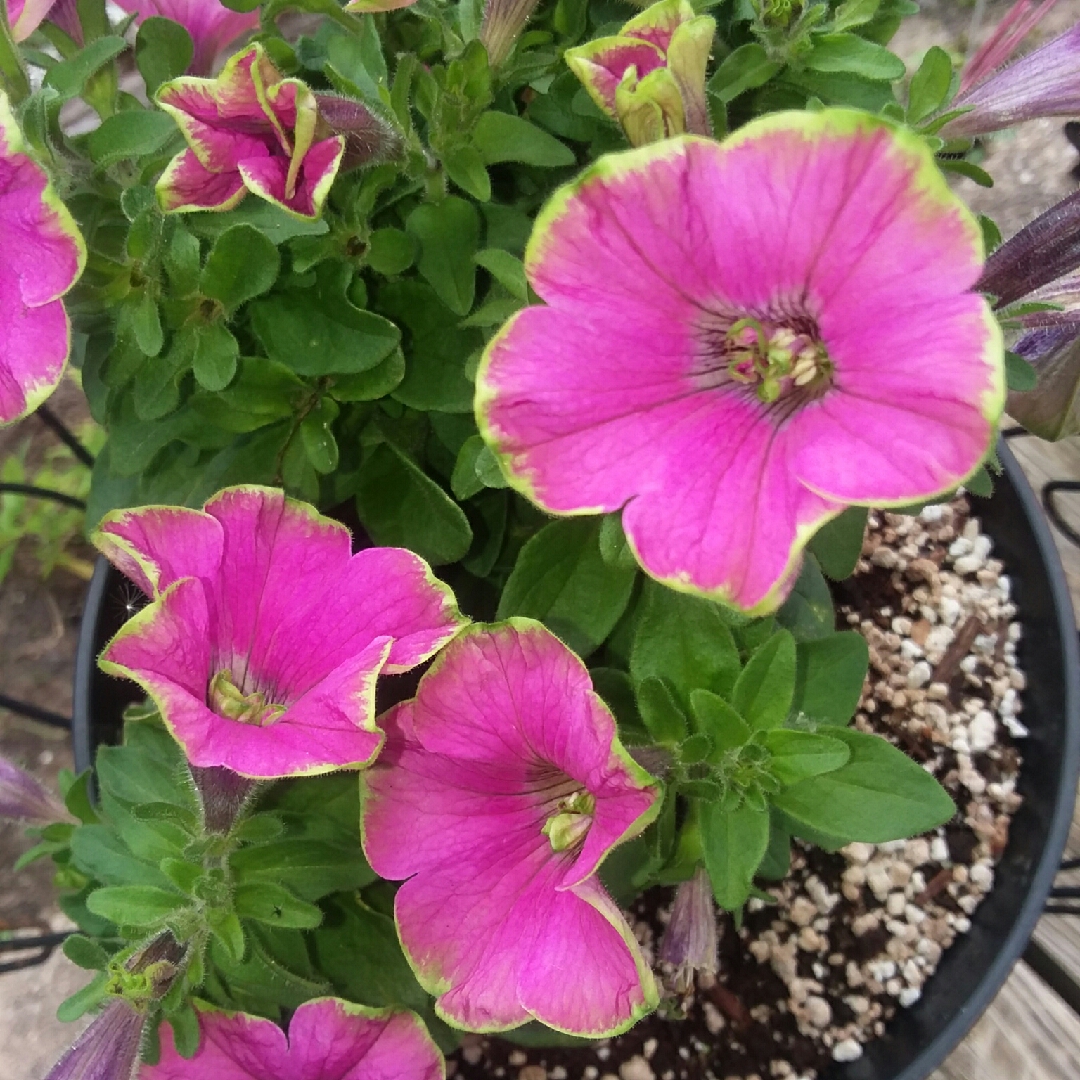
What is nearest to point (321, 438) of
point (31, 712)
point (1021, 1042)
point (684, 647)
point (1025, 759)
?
point (684, 647)

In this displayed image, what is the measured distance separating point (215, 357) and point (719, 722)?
0.38m

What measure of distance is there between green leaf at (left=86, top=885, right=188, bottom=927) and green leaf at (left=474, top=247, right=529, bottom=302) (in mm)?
411

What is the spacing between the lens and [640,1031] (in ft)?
3.08

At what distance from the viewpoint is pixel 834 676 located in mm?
687

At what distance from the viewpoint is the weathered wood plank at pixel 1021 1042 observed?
1000 mm

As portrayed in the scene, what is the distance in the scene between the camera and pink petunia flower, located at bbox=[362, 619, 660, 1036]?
527mm

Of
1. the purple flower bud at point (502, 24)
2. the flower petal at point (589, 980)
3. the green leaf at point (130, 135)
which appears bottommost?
the flower petal at point (589, 980)

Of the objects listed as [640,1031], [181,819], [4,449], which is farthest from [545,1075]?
[4,449]

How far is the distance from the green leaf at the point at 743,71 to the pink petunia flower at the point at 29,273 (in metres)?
0.39

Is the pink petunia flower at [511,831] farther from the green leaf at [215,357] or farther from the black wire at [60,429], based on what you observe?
the black wire at [60,429]

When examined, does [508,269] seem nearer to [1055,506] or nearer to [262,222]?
[262,222]

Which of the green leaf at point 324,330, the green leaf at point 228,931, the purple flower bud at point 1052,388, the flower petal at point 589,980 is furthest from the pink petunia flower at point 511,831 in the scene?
the purple flower bud at point 1052,388

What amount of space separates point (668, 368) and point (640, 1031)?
70 cm

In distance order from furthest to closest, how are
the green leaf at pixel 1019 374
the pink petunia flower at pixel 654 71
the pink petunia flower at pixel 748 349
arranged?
the green leaf at pixel 1019 374 < the pink petunia flower at pixel 654 71 < the pink petunia flower at pixel 748 349
